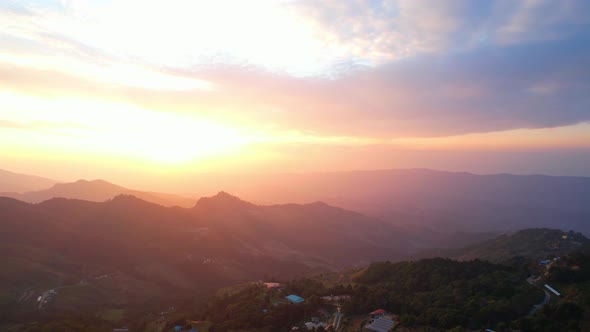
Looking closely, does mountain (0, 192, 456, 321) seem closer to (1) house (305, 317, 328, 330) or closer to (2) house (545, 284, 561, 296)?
(1) house (305, 317, 328, 330)

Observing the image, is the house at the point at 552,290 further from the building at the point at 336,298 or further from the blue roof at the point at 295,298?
the blue roof at the point at 295,298

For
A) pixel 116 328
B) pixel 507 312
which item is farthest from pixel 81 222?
pixel 507 312

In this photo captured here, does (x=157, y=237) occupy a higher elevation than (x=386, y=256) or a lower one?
higher

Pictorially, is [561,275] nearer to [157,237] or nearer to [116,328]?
[116,328]

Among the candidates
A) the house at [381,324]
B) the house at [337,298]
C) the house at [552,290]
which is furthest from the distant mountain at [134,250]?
the house at [552,290]

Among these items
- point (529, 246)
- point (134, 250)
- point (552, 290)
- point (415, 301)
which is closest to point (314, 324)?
point (415, 301)

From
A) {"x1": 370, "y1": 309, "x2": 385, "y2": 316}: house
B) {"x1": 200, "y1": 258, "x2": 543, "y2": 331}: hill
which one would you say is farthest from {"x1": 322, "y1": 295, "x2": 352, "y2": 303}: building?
{"x1": 370, "y1": 309, "x2": 385, "y2": 316}: house

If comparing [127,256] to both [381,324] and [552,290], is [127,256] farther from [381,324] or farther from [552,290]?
[552,290]

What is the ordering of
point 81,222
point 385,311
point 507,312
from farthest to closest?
1. point 81,222
2. point 385,311
3. point 507,312
